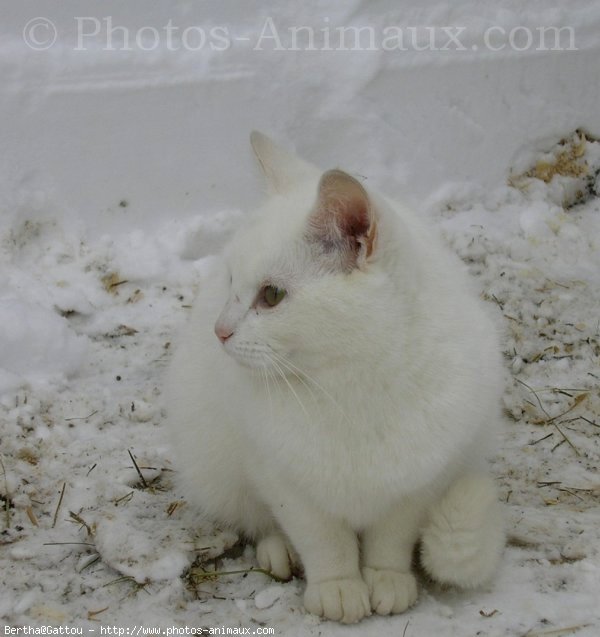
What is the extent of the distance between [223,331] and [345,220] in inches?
14.6

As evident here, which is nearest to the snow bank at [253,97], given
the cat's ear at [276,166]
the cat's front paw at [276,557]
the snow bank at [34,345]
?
the snow bank at [34,345]

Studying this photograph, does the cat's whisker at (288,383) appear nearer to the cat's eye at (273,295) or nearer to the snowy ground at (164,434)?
the cat's eye at (273,295)

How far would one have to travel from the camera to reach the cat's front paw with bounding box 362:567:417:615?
2.32m

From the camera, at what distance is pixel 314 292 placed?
2.03 meters

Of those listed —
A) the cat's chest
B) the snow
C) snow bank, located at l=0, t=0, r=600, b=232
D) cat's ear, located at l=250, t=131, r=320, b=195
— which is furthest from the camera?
snow bank, located at l=0, t=0, r=600, b=232

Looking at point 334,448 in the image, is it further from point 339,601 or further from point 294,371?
point 339,601

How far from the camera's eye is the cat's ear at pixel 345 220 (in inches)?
76.5

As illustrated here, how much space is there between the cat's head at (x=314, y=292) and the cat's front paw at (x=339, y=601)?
2.00 ft

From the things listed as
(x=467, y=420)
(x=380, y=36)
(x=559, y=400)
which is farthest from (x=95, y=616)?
(x=380, y=36)

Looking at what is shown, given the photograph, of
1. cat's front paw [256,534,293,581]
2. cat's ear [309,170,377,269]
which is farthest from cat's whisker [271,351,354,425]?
cat's front paw [256,534,293,581]

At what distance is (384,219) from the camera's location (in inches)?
79.1

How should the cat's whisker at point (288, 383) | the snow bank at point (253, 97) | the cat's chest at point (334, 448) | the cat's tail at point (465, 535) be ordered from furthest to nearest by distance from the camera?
the snow bank at point (253, 97) < the cat's tail at point (465, 535) < the cat's chest at point (334, 448) < the cat's whisker at point (288, 383)

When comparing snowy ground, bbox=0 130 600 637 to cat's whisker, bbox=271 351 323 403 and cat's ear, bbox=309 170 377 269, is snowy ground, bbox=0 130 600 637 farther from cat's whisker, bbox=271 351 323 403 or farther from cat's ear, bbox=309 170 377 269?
cat's ear, bbox=309 170 377 269

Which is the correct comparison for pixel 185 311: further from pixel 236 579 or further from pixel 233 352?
pixel 233 352
